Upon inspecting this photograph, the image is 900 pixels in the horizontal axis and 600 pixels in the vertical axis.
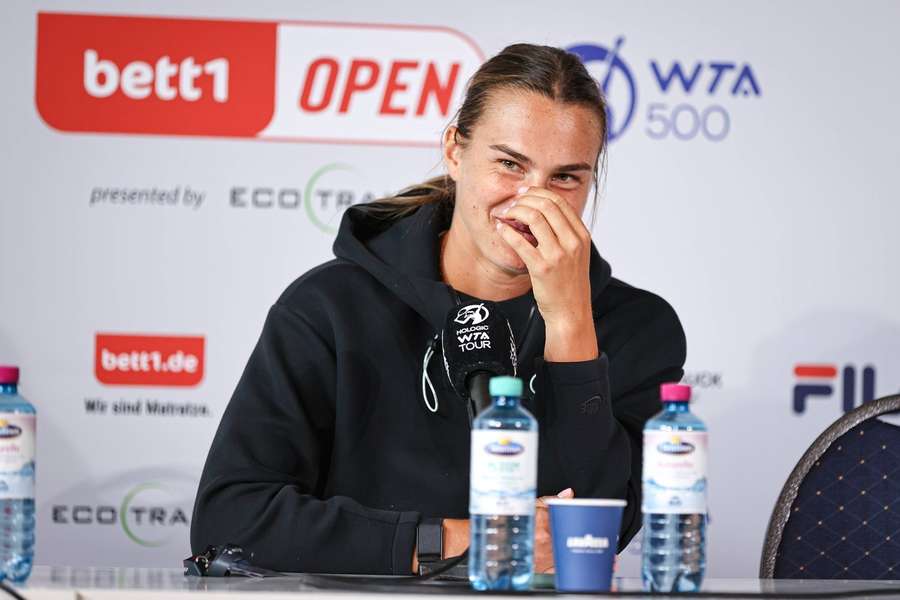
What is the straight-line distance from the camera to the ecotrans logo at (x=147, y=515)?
10.8 feet

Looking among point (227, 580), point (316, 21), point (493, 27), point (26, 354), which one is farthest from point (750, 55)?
point (227, 580)

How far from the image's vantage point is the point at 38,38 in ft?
11.0

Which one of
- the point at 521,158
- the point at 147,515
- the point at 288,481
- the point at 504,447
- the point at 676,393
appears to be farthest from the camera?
the point at 147,515

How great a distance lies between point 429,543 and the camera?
1.64 metres

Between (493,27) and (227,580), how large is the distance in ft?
7.66

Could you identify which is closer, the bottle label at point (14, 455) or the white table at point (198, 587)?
the white table at point (198, 587)

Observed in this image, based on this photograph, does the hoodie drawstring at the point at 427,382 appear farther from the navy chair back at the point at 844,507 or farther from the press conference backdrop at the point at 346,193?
the press conference backdrop at the point at 346,193

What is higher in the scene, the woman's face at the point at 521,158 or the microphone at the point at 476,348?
the woman's face at the point at 521,158

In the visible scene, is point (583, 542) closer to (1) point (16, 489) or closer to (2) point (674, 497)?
(2) point (674, 497)

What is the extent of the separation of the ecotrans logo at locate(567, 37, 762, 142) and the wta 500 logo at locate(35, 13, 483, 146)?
0.39 meters

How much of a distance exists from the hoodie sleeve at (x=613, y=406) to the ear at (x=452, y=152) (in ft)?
1.35

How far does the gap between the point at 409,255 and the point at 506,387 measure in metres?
0.87

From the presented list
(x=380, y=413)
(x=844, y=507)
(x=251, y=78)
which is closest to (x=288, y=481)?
(x=380, y=413)

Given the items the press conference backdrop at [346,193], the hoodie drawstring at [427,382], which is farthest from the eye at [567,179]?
the press conference backdrop at [346,193]
